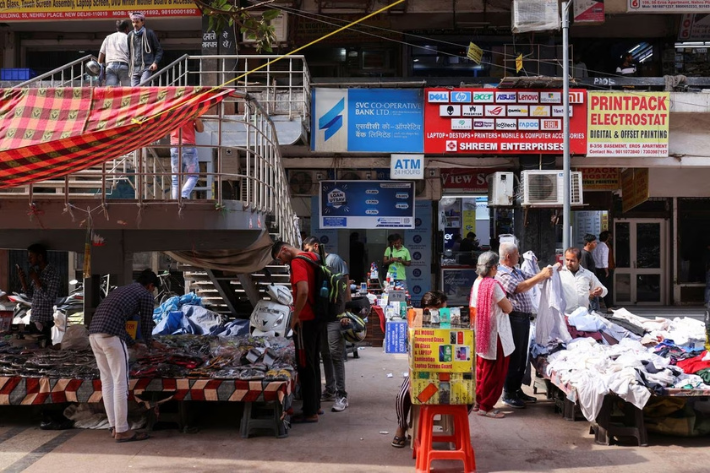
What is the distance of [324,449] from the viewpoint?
6.84 m

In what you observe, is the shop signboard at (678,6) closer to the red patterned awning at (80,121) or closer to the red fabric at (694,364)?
the red fabric at (694,364)

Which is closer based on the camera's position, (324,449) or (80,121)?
(80,121)

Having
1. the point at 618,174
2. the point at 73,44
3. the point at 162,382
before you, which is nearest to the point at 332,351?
the point at 162,382

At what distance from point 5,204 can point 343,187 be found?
989cm

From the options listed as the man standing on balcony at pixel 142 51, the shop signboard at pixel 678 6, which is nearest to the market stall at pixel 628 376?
the man standing on balcony at pixel 142 51

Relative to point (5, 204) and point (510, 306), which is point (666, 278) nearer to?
point (510, 306)

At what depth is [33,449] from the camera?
22.1ft

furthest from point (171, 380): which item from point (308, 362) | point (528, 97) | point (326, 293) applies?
point (528, 97)

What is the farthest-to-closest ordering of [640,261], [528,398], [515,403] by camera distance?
[640,261], [528,398], [515,403]

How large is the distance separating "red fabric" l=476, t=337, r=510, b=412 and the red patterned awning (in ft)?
12.4

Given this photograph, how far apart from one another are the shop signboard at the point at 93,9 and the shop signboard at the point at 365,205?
4871 mm

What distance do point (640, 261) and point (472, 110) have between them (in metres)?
7.09

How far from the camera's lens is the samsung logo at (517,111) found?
15.6 m

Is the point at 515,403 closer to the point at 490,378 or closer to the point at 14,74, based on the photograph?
the point at 490,378
